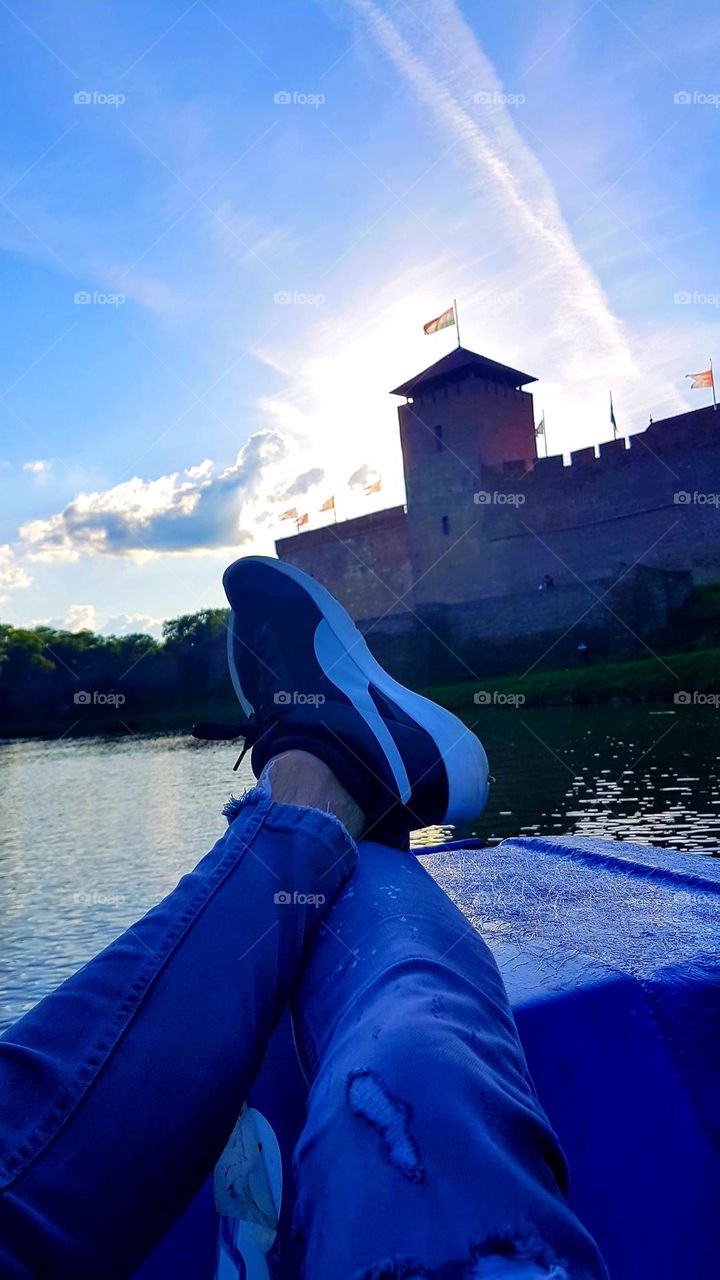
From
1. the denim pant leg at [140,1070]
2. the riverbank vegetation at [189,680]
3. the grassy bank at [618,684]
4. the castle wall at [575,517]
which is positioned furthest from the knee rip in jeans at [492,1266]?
the castle wall at [575,517]

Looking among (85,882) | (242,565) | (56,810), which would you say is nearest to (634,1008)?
(242,565)

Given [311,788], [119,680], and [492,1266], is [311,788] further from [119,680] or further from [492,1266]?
[119,680]

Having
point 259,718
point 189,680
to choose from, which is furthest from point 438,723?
point 189,680

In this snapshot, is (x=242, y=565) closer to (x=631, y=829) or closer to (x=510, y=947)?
(x=510, y=947)

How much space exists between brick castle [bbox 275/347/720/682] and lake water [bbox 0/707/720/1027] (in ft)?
22.2

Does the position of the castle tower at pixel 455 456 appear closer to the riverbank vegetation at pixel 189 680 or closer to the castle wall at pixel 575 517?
the castle wall at pixel 575 517

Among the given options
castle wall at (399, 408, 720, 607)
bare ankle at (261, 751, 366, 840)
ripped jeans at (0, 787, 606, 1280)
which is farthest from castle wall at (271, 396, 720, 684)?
ripped jeans at (0, 787, 606, 1280)

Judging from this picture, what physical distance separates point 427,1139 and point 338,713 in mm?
875

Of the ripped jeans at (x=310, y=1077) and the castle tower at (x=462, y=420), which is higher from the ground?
the castle tower at (x=462, y=420)

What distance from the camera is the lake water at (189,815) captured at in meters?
4.63

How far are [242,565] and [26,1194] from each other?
4.15 feet

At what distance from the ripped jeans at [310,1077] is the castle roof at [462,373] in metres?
22.9

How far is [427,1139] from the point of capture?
559mm

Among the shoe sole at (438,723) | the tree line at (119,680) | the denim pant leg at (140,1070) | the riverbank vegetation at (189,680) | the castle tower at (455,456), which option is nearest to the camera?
the denim pant leg at (140,1070)
